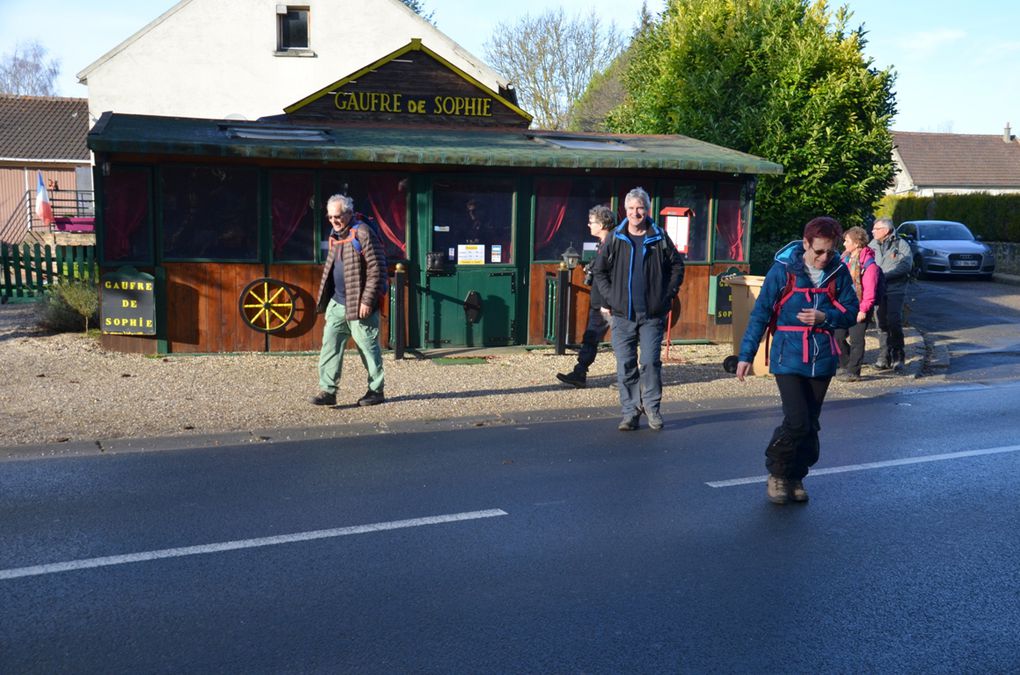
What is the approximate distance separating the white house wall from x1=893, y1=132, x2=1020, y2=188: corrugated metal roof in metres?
35.3

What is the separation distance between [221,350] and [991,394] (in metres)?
8.59

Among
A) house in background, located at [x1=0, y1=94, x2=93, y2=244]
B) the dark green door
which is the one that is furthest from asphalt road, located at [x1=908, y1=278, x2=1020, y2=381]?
house in background, located at [x1=0, y1=94, x2=93, y2=244]

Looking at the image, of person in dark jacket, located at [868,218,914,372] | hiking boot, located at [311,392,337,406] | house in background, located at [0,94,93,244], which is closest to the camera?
hiking boot, located at [311,392,337,406]

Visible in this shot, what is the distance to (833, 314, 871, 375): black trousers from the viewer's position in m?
11.2

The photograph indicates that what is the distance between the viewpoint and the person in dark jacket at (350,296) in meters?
8.80

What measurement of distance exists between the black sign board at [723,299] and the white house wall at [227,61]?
14.5m

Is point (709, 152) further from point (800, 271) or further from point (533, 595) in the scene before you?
point (533, 595)

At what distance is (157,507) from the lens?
19.9ft

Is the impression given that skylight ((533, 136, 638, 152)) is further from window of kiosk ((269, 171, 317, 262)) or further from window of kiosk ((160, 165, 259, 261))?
window of kiosk ((160, 165, 259, 261))

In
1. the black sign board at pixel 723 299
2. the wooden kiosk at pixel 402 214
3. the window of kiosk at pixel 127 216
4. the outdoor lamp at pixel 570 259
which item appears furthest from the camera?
the black sign board at pixel 723 299

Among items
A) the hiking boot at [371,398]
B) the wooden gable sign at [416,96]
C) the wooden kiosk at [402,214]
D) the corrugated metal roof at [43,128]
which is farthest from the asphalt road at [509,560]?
the corrugated metal roof at [43,128]

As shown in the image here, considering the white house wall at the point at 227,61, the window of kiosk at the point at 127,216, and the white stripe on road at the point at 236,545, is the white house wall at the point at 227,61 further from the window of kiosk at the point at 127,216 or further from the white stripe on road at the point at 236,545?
the white stripe on road at the point at 236,545

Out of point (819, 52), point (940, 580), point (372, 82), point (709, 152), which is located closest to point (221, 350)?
point (372, 82)

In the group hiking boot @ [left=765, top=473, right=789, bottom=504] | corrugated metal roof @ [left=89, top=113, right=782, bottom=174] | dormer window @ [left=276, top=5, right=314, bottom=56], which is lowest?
hiking boot @ [left=765, top=473, right=789, bottom=504]
